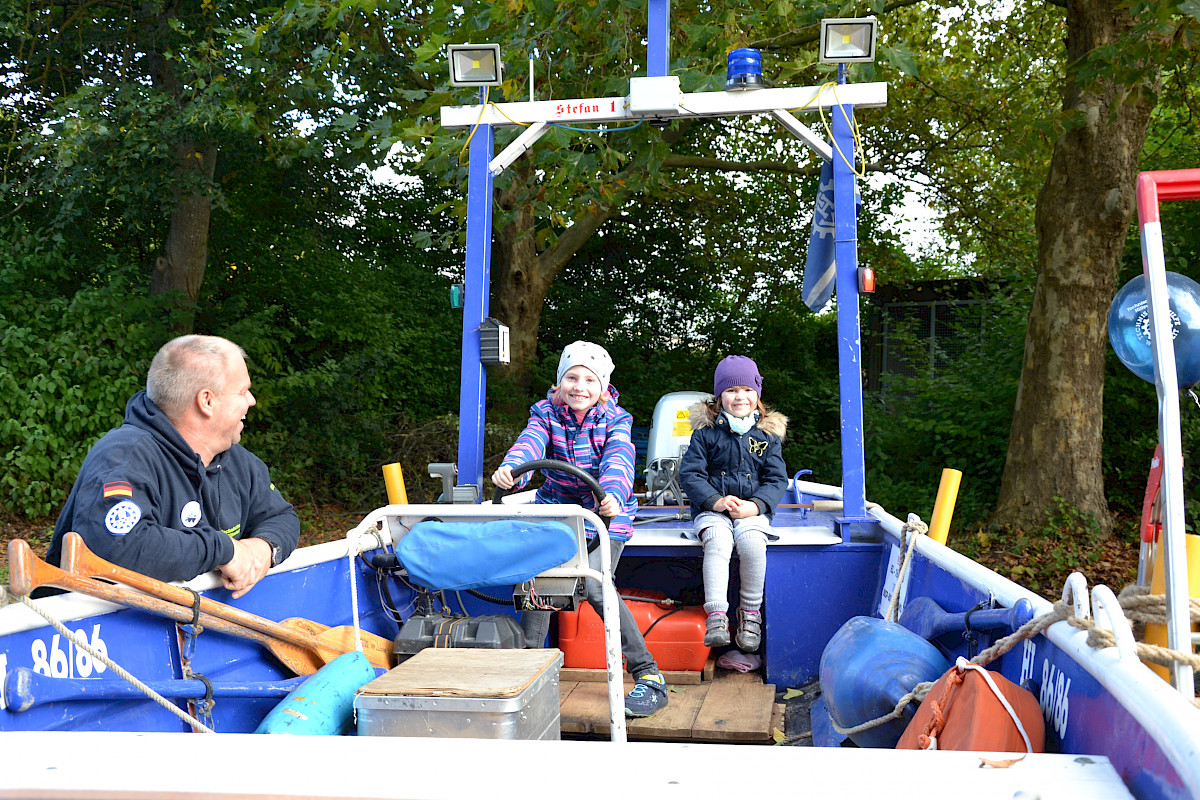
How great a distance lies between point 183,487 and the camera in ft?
9.21

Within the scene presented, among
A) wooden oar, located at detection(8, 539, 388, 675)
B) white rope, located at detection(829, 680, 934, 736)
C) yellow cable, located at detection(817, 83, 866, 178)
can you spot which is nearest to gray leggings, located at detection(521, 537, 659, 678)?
wooden oar, located at detection(8, 539, 388, 675)

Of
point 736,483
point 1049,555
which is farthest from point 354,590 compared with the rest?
point 1049,555

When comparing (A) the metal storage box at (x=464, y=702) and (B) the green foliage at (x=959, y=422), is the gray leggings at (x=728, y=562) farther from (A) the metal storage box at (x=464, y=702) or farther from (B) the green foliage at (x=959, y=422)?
(B) the green foliage at (x=959, y=422)

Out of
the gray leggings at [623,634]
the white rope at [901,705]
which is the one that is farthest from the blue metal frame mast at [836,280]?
the white rope at [901,705]

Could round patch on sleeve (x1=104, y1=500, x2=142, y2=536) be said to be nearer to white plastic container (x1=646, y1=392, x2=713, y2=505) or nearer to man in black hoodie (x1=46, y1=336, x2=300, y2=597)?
man in black hoodie (x1=46, y1=336, x2=300, y2=597)

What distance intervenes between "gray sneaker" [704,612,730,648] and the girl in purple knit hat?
0.03 metres

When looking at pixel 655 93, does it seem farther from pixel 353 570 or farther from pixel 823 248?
pixel 353 570

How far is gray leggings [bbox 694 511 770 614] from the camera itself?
3.94 meters

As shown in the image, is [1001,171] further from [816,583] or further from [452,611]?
[452,611]

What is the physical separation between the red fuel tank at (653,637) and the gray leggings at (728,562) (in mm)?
169

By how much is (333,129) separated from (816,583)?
20.2ft

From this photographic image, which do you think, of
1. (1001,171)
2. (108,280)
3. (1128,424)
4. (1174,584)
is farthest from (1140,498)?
(108,280)

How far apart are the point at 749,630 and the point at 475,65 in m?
2.63

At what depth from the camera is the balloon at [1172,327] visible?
2898mm
